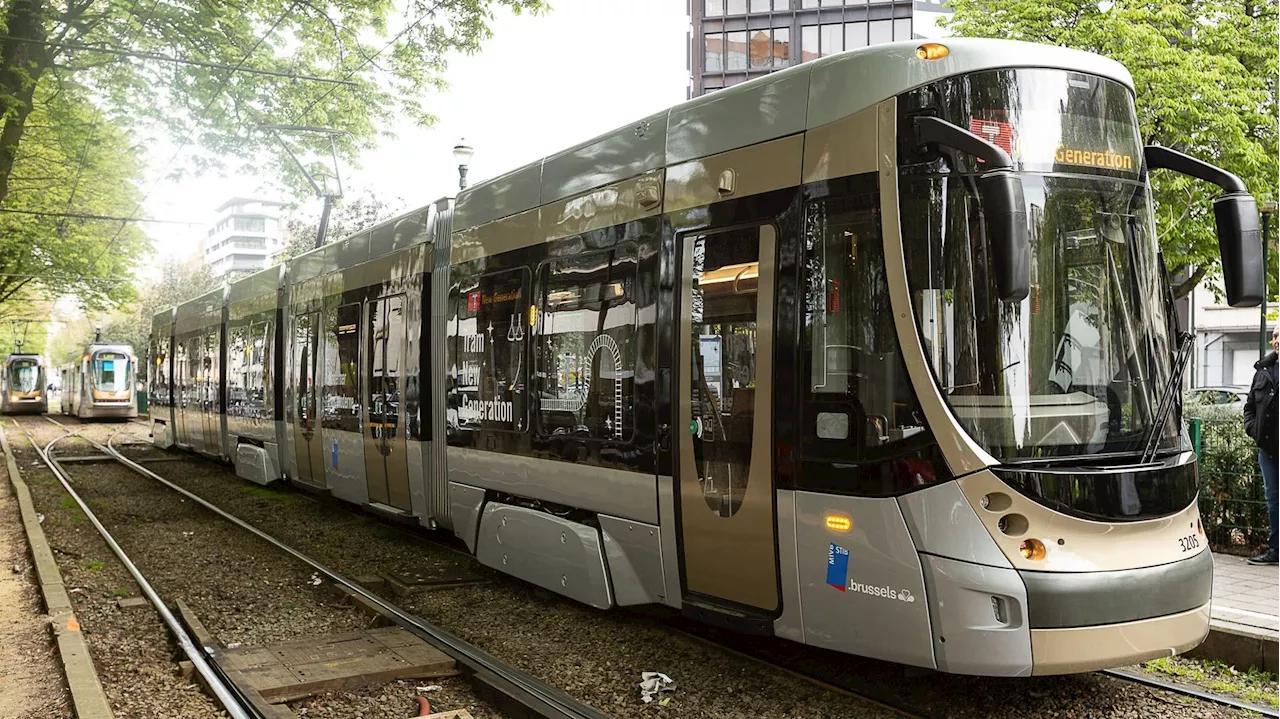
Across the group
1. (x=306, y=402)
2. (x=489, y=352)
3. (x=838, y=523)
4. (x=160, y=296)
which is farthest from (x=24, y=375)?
(x=838, y=523)

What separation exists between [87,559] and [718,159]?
8.07 metres

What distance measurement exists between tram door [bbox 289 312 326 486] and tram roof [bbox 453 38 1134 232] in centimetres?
640

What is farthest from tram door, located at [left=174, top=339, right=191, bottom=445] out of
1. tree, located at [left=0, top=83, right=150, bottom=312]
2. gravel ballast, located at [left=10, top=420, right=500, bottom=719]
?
gravel ballast, located at [left=10, top=420, right=500, bottom=719]

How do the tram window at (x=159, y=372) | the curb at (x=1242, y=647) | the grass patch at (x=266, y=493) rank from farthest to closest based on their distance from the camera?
the tram window at (x=159, y=372) → the grass patch at (x=266, y=493) → the curb at (x=1242, y=647)

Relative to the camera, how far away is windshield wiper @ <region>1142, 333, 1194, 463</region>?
496 centimetres

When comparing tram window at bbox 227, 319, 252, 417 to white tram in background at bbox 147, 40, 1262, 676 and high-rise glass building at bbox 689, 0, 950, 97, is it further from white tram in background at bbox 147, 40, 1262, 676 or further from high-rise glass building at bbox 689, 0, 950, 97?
high-rise glass building at bbox 689, 0, 950, 97

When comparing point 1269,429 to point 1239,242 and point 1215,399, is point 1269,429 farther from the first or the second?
point 1215,399

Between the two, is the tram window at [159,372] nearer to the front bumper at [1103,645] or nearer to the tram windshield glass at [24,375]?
the front bumper at [1103,645]

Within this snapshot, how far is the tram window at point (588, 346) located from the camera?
6.64 metres

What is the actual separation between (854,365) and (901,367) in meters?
0.28

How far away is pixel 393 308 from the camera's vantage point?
1070 cm

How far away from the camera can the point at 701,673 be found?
615 cm

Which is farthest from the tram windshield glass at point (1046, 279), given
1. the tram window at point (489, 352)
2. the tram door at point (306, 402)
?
the tram door at point (306, 402)

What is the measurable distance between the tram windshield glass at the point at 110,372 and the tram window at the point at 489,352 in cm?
3669
